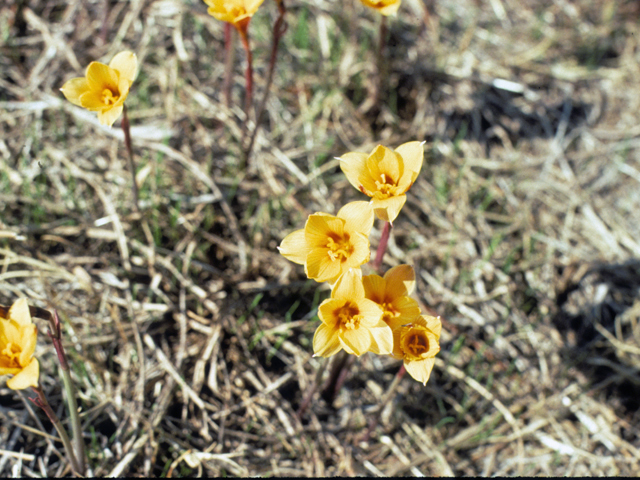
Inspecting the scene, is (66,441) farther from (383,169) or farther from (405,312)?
(383,169)

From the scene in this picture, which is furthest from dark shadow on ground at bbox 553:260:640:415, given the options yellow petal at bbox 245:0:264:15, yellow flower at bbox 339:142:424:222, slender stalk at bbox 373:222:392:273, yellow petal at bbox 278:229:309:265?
yellow petal at bbox 245:0:264:15

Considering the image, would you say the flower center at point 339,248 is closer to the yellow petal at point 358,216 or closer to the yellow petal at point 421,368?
the yellow petal at point 358,216

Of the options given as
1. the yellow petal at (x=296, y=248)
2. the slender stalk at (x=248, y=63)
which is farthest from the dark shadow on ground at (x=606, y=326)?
the slender stalk at (x=248, y=63)

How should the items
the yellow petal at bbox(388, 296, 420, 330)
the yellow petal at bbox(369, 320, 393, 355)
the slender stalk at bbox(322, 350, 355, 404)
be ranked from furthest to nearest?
1. the slender stalk at bbox(322, 350, 355, 404)
2. the yellow petal at bbox(388, 296, 420, 330)
3. the yellow petal at bbox(369, 320, 393, 355)

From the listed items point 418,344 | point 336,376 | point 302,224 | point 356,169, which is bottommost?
point 336,376

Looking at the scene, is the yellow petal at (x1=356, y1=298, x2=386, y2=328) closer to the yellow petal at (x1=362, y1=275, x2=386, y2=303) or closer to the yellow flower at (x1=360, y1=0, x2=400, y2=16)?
the yellow petal at (x1=362, y1=275, x2=386, y2=303)

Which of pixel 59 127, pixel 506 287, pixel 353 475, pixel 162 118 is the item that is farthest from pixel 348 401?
pixel 59 127

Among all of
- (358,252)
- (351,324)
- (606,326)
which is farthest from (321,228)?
(606,326)
